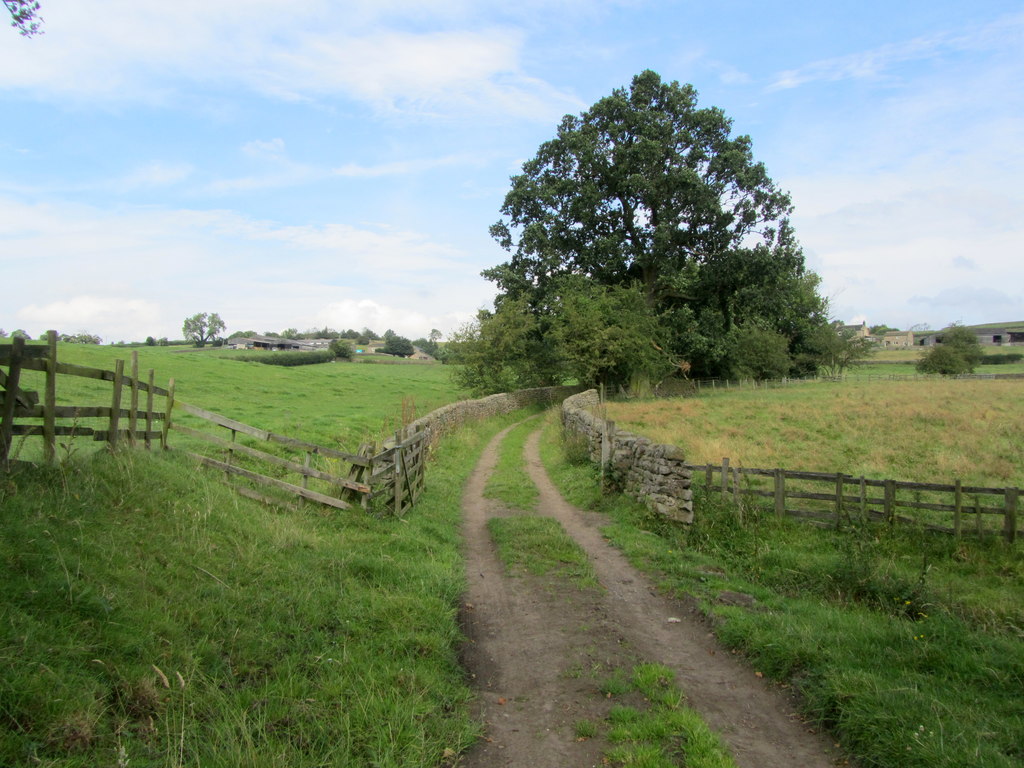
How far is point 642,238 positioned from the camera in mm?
39406

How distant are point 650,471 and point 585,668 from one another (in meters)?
6.43

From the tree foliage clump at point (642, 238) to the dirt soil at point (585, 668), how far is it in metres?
30.1

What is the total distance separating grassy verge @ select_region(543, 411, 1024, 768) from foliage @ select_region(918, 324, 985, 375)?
61.9 metres

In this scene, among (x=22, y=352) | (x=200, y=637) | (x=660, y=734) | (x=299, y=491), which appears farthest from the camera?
(x=299, y=491)

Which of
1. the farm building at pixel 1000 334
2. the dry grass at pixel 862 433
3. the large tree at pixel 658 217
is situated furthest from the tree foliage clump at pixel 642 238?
the farm building at pixel 1000 334

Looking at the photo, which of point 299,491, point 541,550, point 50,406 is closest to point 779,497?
point 541,550

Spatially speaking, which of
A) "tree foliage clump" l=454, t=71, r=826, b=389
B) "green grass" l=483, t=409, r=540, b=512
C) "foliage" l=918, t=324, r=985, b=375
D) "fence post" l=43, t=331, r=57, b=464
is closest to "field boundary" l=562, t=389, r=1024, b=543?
"green grass" l=483, t=409, r=540, b=512

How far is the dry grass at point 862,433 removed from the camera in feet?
51.8

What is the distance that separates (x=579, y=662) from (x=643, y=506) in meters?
6.17

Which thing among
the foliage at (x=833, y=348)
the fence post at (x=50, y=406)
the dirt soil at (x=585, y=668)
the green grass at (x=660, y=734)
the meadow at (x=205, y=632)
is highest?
the foliage at (x=833, y=348)

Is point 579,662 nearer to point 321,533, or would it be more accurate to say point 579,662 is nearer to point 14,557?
point 321,533

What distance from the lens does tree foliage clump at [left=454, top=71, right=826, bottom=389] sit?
120 ft

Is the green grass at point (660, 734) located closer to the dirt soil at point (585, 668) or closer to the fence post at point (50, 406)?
the dirt soil at point (585, 668)

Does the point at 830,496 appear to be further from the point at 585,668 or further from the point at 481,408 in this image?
the point at 481,408
